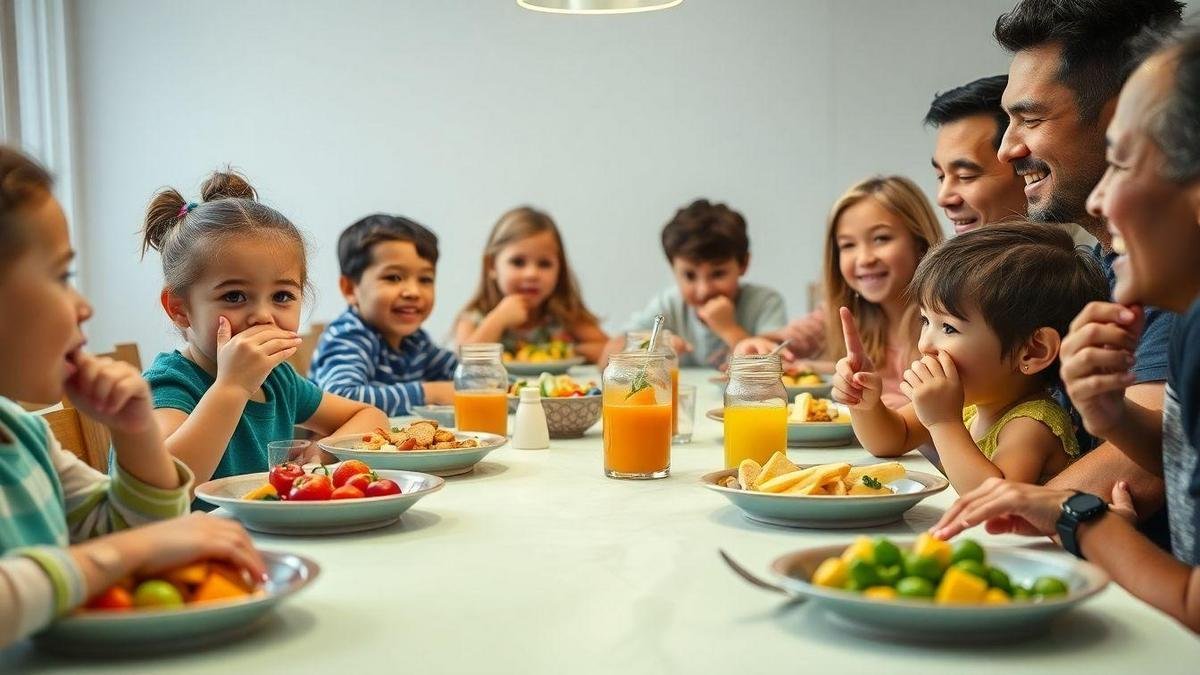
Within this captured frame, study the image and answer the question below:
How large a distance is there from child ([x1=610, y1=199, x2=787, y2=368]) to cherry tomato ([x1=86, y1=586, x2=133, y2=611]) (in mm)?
3159

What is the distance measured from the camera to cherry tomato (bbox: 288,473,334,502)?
1.40 meters

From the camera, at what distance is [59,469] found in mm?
1208

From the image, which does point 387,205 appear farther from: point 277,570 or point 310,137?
point 277,570

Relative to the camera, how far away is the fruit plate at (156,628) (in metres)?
0.91

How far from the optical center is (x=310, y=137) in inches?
228

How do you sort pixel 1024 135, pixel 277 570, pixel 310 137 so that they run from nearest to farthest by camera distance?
1. pixel 277 570
2. pixel 1024 135
3. pixel 310 137

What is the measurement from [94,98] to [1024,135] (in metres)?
4.47

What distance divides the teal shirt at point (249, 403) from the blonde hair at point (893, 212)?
147cm

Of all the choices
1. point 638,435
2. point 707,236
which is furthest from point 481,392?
point 707,236

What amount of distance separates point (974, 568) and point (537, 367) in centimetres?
264

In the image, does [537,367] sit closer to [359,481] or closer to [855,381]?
[855,381]

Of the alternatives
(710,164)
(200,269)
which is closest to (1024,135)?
(200,269)

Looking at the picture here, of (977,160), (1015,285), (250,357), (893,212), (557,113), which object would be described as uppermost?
(557,113)

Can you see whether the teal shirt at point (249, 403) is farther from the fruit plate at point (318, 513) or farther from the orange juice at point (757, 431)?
the orange juice at point (757, 431)
